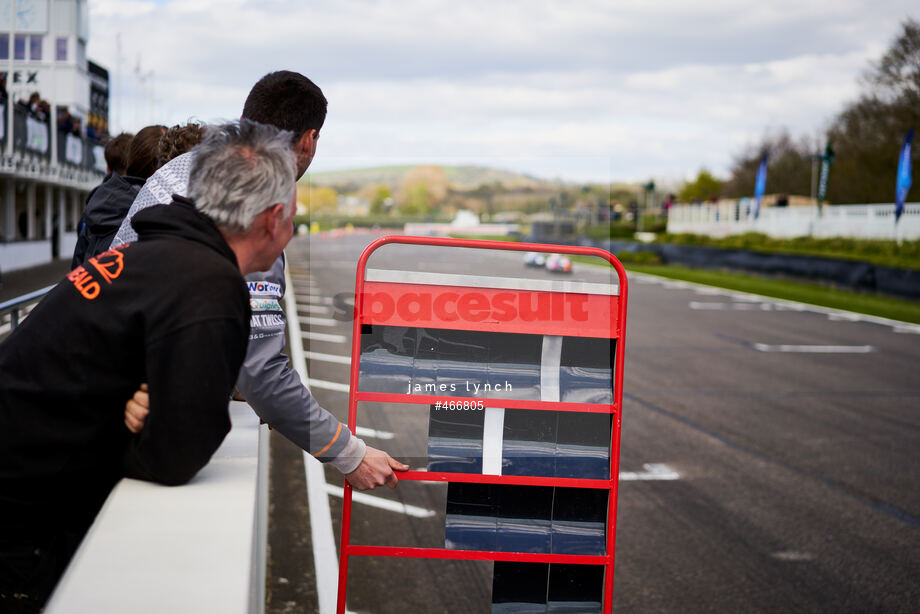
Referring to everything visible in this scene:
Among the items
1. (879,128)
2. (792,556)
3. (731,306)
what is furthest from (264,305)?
(879,128)

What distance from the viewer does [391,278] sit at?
313 cm

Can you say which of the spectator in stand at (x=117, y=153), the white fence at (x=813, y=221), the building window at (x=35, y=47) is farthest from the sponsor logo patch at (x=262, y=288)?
the white fence at (x=813, y=221)

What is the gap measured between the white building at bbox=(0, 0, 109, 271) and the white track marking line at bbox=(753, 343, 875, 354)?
11225 millimetres

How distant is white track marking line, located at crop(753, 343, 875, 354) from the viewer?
43.5ft

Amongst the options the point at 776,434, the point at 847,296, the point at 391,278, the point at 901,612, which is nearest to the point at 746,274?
the point at 847,296

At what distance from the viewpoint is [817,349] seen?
44.3ft

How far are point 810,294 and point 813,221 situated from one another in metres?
15.7

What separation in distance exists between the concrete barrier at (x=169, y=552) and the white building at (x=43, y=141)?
9669 mm

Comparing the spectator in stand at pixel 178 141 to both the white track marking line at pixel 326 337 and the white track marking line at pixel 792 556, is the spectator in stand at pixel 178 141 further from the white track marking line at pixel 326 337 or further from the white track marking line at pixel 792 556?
the white track marking line at pixel 326 337

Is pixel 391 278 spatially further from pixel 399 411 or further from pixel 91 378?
pixel 399 411

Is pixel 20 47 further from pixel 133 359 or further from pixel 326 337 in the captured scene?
pixel 133 359

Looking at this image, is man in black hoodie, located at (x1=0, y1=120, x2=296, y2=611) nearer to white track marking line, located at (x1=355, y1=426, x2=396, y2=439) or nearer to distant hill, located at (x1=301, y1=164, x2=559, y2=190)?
distant hill, located at (x1=301, y1=164, x2=559, y2=190)

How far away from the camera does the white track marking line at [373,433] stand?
23.8ft

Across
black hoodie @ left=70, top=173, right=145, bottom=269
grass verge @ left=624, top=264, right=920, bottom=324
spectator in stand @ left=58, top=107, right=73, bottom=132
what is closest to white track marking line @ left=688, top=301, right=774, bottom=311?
grass verge @ left=624, top=264, right=920, bottom=324
